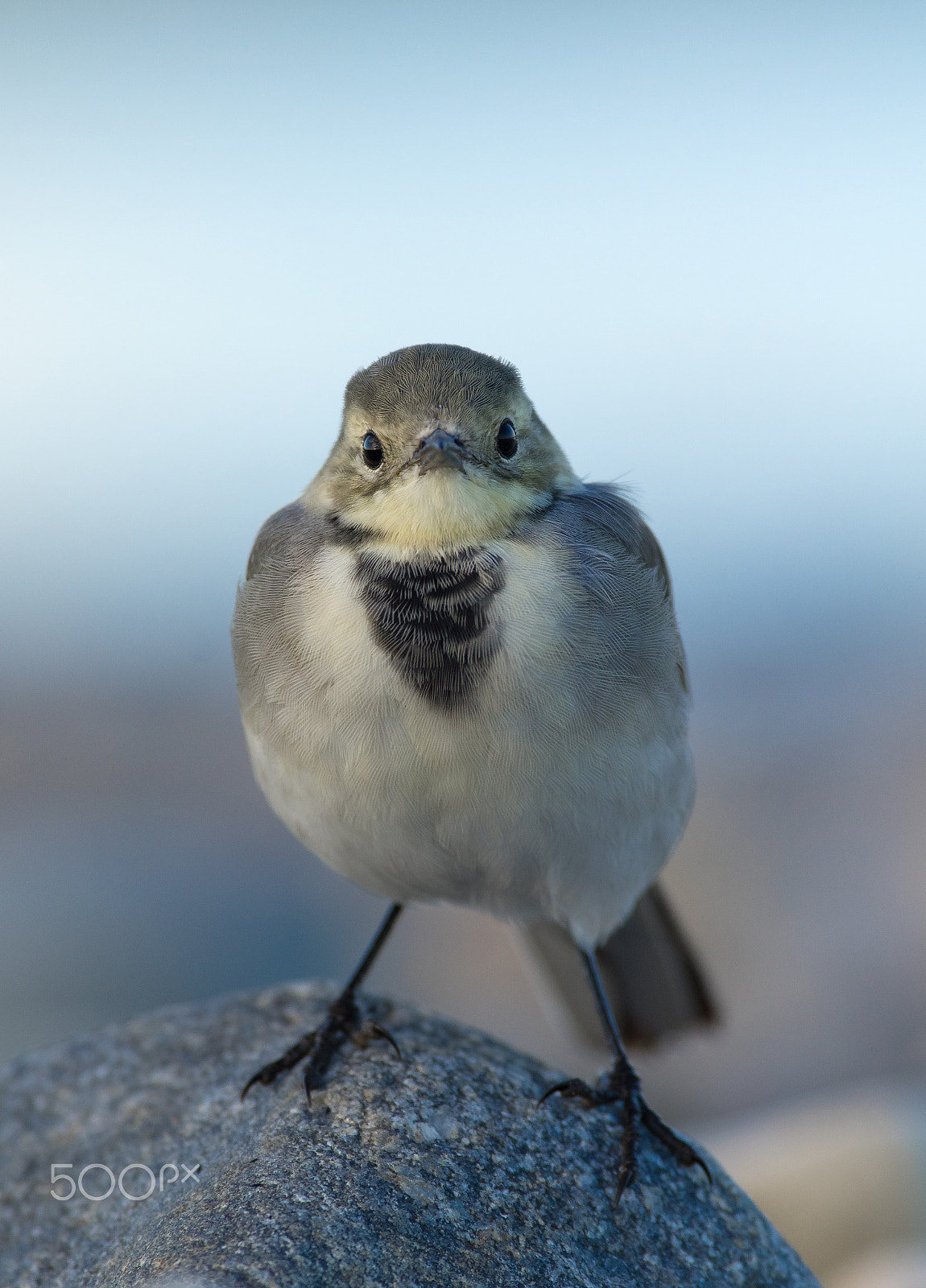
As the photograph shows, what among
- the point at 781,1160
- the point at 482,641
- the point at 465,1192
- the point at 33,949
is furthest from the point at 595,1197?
the point at 33,949

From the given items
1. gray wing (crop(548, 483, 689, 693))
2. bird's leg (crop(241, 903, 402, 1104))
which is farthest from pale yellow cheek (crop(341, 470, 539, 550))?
bird's leg (crop(241, 903, 402, 1104))

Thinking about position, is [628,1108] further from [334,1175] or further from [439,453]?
[439,453]

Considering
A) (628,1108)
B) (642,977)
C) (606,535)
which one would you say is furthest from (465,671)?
(642,977)

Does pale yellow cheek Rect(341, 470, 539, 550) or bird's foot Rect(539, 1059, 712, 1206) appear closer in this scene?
pale yellow cheek Rect(341, 470, 539, 550)

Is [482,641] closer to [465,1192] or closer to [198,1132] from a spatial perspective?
[465,1192]

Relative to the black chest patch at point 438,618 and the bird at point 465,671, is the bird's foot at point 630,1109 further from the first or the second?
→ the black chest patch at point 438,618

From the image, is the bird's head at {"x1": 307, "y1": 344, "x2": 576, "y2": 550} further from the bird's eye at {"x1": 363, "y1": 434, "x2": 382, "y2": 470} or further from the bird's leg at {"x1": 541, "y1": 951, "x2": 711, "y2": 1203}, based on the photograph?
the bird's leg at {"x1": 541, "y1": 951, "x2": 711, "y2": 1203}

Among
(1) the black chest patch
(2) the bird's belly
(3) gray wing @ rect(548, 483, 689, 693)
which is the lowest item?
(2) the bird's belly

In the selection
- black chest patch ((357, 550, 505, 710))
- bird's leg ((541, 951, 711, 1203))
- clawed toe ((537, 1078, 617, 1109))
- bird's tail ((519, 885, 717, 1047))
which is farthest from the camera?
bird's tail ((519, 885, 717, 1047))
